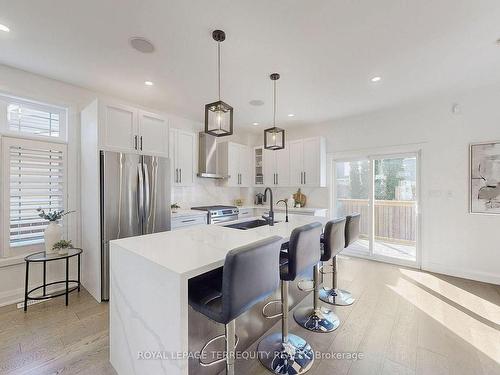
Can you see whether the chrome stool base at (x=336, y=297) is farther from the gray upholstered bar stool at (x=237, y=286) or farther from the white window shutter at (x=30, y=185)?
the white window shutter at (x=30, y=185)

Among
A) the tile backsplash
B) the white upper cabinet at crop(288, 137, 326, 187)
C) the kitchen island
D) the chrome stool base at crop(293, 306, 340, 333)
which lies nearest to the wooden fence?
the white upper cabinet at crop(288, 137, 326, 187)

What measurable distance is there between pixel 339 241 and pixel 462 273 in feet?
8.63

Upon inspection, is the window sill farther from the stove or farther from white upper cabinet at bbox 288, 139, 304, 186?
white upper cabinet at bbox 288, 139, 304, 186

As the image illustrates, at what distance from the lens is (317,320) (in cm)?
233

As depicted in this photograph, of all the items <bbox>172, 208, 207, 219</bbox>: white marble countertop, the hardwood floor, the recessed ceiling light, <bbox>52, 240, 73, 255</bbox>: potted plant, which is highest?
the recessed ceiling light

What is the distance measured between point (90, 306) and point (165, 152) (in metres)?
2.13

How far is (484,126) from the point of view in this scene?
331cm

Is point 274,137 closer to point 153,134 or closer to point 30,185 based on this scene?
point 153,134

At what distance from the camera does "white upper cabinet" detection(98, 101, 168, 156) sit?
2.82 metres

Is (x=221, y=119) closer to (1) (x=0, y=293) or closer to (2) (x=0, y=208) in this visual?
(2) (x=0, y=208)

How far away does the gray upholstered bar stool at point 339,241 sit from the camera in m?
2.23

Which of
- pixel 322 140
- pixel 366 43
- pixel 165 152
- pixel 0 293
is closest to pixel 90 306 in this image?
pixel 0 293

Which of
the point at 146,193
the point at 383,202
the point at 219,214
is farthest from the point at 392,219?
the point at 146,193

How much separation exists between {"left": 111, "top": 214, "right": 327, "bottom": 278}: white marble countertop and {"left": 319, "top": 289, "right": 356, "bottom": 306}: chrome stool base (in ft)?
3.91
